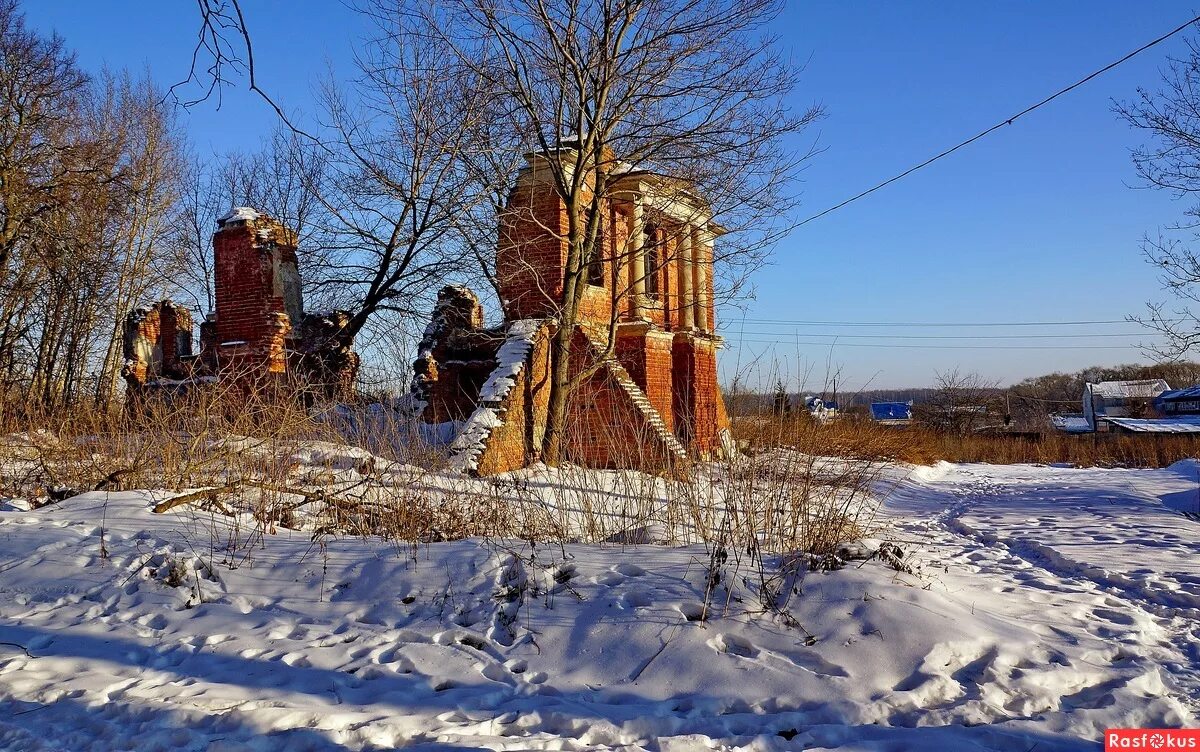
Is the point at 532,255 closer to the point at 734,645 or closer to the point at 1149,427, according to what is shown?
the point at 734,645

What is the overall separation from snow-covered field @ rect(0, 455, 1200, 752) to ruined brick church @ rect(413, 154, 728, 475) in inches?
185

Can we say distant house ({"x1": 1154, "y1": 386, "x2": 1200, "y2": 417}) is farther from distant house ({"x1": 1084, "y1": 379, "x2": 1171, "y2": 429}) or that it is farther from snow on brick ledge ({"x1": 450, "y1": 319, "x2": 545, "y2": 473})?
snow on brick ledge ({"x1": 450, "y1": 319, "x2": 545, "y2": 473})

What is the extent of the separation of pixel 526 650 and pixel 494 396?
7110mm

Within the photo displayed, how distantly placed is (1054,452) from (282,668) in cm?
2685

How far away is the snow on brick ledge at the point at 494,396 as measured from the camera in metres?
10.0

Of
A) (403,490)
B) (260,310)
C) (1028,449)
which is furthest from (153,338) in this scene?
(1028,449)

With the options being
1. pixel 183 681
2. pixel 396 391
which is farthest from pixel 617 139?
pixel 183 681

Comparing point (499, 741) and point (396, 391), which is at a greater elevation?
point (396, 391)

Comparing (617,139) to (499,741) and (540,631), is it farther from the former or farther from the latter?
(499,741)

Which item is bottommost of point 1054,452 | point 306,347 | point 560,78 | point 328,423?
point 1054,452

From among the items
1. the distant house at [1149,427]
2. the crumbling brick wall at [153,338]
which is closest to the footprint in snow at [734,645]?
the crumbling brick wall at [153,338]

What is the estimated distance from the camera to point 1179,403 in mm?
58656

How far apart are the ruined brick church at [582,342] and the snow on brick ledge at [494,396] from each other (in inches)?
0.8

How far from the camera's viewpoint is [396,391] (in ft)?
35.6
